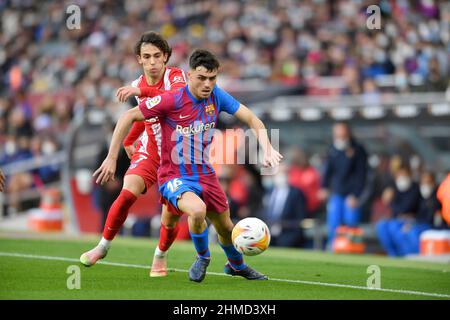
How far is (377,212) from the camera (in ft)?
57.8

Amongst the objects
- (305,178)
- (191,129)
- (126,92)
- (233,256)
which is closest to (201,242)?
(233,256)

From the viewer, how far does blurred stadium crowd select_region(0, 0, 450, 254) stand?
65.2 feet

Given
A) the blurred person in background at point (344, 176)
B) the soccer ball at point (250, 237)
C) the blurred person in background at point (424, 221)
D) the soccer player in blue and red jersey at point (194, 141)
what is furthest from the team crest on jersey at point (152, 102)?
the blurred person in background at point (344, 176)

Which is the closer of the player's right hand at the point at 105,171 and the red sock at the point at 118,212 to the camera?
the player's right hand at the point at 105,171

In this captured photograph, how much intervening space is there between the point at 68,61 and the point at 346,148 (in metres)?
15.5

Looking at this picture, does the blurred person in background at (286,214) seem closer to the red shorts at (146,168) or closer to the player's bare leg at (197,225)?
the red shorts at (146,168)

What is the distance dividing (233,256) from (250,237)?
1.81 ft

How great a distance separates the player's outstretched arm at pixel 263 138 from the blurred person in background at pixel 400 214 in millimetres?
7278

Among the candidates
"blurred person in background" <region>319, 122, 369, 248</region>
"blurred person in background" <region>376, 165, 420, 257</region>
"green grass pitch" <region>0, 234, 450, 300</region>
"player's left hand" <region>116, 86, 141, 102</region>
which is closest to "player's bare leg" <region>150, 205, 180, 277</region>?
"green grass pitch" <region>0, 234, 450, 300</region>

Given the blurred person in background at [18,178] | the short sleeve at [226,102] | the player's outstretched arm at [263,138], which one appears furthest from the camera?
the blurred person in background at [18,178]

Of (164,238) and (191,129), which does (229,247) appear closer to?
(164,238)

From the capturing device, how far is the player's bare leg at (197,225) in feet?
29.7

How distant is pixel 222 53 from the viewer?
2630cm
